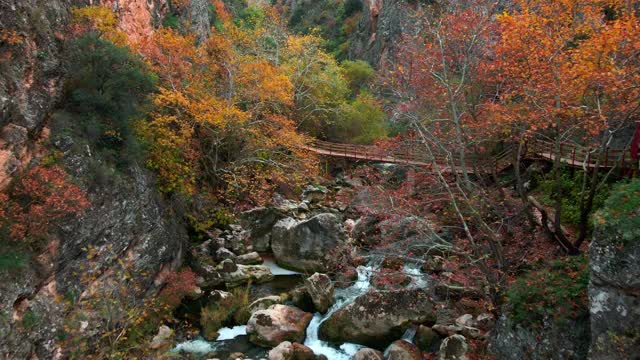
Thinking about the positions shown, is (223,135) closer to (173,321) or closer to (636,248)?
(173,321)

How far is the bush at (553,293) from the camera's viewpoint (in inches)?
353

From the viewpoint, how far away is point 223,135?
64.1 ft

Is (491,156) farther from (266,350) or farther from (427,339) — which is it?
(266,350)

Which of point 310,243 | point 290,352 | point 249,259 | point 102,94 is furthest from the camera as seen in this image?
point 249,259

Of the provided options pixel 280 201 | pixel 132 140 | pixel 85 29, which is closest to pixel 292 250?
pixel 280 201

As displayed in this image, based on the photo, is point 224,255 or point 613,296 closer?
point 613,296

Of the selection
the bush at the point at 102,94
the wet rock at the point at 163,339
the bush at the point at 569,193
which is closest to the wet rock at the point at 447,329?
the bush at the point at 569,193

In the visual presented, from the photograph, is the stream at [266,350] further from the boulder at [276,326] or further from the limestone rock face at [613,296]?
the limestone rock face at [613,296]

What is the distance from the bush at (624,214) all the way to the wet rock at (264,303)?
1051cm

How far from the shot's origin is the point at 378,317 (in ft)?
41.4

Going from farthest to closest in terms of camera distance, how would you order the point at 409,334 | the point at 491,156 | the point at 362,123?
the point at 362,123, the point at 491,156, the point at 409,334

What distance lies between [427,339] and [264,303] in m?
5.88

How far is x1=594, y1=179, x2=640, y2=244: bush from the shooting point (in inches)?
299

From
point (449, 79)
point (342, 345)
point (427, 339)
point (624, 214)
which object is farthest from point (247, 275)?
point (624, 214)
